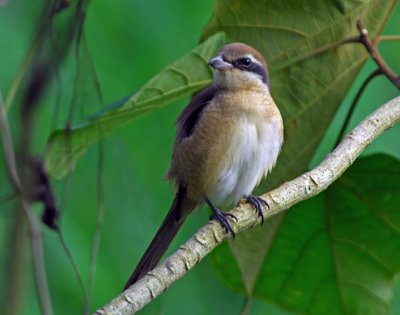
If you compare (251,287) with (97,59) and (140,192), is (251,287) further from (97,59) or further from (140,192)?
(97,59)

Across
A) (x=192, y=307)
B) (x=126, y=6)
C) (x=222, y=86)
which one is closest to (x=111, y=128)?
(x=222, y=86)

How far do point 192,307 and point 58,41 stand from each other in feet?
5.67

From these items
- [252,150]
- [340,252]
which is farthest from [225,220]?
[340,252]

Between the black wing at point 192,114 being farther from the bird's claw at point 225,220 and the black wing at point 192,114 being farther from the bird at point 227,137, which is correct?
the bird's claw at point 225,220

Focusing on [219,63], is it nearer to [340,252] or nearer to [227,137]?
[227,137]

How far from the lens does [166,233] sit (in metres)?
2.97

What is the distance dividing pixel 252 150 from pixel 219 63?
339 mm

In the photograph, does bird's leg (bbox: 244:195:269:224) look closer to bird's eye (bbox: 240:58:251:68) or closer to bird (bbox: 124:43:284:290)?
bird (bbox: 124:43:284:290)

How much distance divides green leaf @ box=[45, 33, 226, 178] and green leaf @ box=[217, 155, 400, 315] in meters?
0.75

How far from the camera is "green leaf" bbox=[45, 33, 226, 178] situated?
99.8 inches

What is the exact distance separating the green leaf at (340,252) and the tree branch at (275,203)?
1.76 feet

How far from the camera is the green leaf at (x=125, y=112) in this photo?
254 centimetres

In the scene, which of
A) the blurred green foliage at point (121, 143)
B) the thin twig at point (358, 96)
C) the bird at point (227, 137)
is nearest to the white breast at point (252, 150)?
the bird at point (227, 137)

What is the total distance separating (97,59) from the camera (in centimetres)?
346
